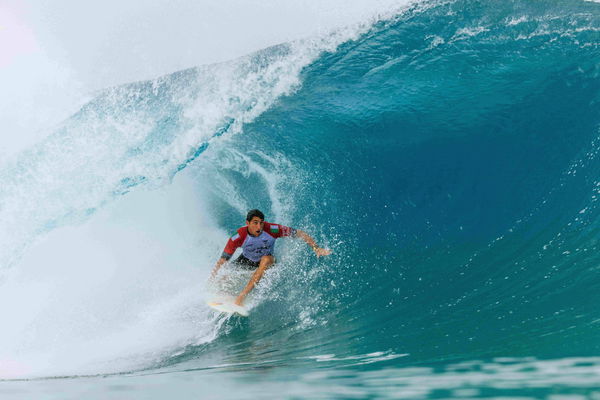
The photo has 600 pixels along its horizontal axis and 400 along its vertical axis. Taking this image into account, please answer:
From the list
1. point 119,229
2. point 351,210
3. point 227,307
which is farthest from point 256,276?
point 119,229


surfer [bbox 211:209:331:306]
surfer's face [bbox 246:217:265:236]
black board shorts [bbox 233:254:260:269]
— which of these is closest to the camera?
surfer's face [bbox 246:217:265:236]

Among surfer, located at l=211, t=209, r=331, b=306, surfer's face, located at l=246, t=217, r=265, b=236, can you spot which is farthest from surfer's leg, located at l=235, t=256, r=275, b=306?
surfer's face, located at l=246, t=217, r=265, b=236

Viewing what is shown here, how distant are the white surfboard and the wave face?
0.11m

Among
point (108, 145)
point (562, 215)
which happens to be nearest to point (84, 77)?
point (108, 145)

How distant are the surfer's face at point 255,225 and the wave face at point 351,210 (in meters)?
0.49

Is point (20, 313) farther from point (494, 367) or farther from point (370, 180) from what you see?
point (494, 367)

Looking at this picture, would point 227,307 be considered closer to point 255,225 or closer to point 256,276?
point 256,276

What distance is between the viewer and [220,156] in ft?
19.9

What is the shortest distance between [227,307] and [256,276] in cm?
41

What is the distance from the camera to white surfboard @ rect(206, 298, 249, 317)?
4.14 metres

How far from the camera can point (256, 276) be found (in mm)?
4449

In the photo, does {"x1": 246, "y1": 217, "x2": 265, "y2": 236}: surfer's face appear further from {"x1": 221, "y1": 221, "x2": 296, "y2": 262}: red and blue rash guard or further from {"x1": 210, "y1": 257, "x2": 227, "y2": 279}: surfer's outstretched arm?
{"x1": 210, "y1": 257, "x2": 227, "y2": 279}: surfer's outstretched arm

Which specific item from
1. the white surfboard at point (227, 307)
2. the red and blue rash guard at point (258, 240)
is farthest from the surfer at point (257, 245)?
the white surfboard at point (227, 307)

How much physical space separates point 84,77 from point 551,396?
7.44 metres
